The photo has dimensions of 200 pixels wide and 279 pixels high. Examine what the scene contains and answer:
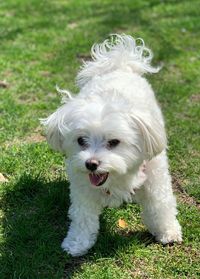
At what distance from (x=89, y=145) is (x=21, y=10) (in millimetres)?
5816

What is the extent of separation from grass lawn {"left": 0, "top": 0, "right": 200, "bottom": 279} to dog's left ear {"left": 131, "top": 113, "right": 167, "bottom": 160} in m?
0.83

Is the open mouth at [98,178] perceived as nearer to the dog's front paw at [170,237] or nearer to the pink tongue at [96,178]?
the pink tongue at [96,178]

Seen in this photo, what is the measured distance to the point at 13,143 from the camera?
16.5ft

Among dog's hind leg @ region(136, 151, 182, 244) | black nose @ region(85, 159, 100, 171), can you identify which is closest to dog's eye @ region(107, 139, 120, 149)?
black nose @ region(85, 159, 100, 171)

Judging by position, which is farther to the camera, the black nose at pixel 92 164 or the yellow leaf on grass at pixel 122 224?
the yellow leaf on grass at pixel 122 224

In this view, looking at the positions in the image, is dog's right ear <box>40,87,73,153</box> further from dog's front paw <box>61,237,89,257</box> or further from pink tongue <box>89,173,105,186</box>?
dog's front paw <box>61,237,89,257</box>

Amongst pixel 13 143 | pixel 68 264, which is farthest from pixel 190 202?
pixel 13 143

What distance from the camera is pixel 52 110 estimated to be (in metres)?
5.63

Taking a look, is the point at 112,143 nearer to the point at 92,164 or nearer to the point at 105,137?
the point at 105,137

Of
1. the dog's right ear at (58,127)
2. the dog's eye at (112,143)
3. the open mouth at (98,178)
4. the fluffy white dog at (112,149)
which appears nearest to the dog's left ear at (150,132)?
the fluffy white dog at (112,149)

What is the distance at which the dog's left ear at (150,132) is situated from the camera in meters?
3.13

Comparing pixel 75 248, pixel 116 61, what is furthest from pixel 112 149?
pixel 116 61

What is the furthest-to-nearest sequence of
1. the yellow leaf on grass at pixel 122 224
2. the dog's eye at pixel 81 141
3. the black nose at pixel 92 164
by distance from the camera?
the yellow leaf on grass at pixel 122 224 → the dog's eye at pixel 81 141 → the black nose at pixel 92 164

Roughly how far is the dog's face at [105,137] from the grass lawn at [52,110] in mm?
699
